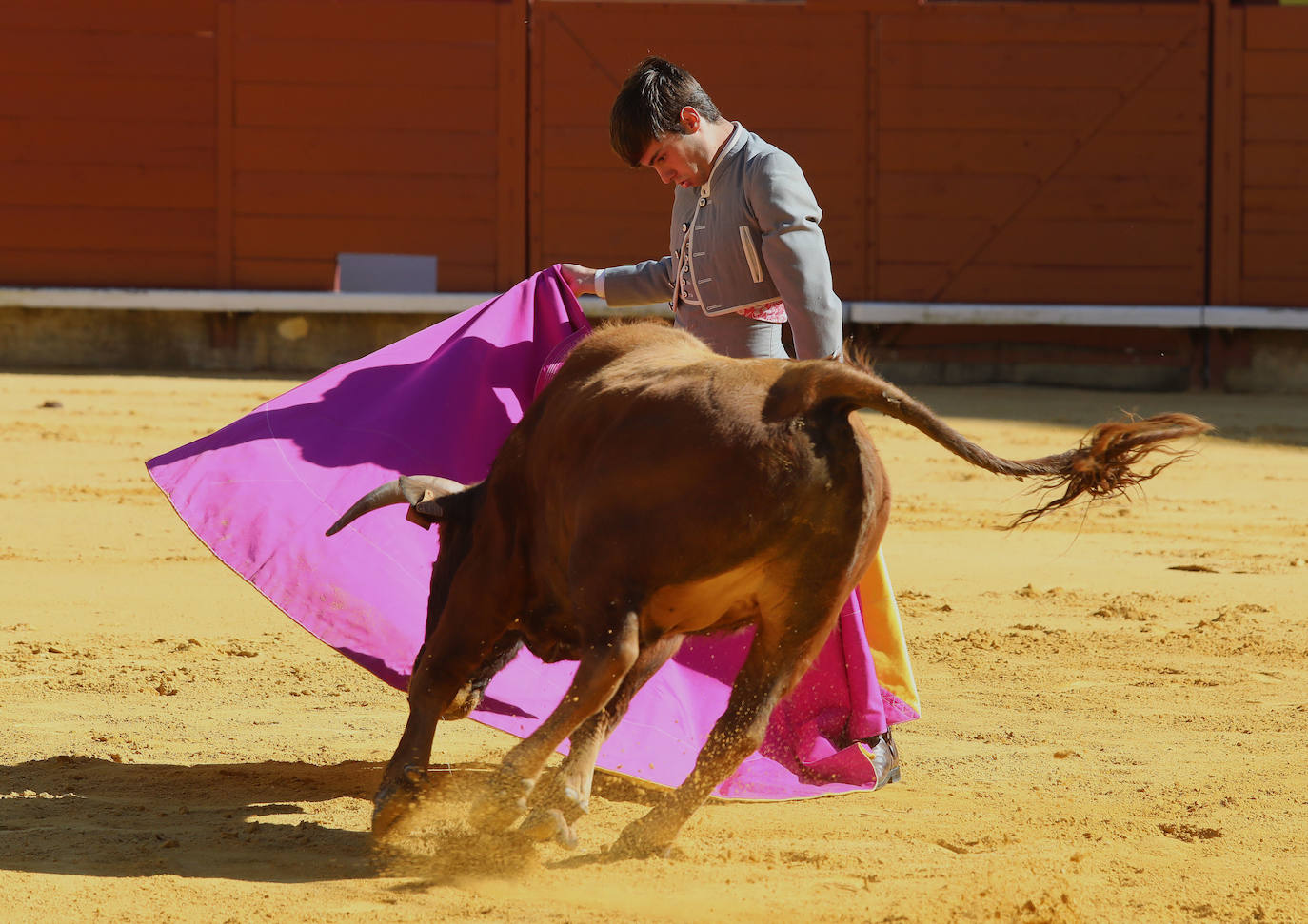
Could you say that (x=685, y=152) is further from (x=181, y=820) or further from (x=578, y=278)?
(x=181, y=820)

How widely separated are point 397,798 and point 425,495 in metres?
0.50

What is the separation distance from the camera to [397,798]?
2396 mm

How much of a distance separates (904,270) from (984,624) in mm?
4980

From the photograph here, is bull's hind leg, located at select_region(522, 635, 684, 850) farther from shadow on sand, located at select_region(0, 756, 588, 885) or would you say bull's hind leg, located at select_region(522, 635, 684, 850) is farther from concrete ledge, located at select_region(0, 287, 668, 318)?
concrete ledge, located at select_region(0, 287, 668, 318)

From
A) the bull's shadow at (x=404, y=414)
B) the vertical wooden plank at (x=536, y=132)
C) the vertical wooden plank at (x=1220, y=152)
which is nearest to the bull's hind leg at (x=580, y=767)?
the bull's shadow at (x=404, y=414)

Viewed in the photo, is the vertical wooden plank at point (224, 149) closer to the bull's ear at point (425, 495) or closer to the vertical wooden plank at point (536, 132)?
the vertical wooden plank at point (536, 132)

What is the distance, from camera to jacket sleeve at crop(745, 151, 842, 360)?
8.39 feet

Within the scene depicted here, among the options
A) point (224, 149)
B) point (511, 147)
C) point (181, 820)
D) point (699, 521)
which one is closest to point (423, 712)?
point (181, 820)

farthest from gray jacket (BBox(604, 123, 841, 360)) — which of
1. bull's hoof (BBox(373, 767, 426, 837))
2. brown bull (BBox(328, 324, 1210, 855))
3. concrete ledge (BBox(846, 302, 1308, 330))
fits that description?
concrete ledge (BBox(846, 302, 1308, 330))

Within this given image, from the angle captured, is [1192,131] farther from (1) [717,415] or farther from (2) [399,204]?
(1) [717,415]

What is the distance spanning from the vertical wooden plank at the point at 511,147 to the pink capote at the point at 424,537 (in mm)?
5798

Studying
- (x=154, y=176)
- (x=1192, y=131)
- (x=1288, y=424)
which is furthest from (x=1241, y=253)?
(x=154, y=176)

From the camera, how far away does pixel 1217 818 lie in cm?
262

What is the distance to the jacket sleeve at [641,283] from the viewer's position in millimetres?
2992
